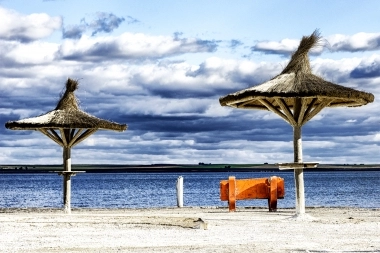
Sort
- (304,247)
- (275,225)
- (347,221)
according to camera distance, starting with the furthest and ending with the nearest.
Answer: (347,221), (275,225), (304,247)

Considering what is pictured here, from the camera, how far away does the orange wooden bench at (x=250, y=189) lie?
21.2 m

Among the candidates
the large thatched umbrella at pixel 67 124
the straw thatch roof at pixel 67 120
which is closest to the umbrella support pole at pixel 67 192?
the large thatched umbrella at pixel 67 124

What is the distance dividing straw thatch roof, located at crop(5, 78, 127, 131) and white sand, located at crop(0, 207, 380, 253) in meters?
3.27


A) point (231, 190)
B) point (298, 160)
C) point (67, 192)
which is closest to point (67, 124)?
point (67, 192)

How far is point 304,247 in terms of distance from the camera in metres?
11.9

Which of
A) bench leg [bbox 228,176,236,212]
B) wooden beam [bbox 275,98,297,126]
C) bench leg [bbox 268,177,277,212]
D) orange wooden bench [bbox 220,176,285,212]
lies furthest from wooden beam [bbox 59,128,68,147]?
wooden beam [bbox 275,98,297,126]

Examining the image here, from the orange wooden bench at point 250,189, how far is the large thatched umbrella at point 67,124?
3.46m

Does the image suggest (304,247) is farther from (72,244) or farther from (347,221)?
(347,221)

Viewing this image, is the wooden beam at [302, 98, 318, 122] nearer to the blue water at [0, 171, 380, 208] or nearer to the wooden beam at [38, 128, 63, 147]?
the wooden beam at [38, 128, 63, 147]

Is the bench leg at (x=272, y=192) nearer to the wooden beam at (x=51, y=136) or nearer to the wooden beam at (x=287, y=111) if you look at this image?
the wooden beam at (x=287, y=111)

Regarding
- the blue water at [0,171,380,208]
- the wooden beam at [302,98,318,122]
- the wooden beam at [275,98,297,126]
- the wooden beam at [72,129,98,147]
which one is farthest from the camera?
the blue water at [0,171,380,208]

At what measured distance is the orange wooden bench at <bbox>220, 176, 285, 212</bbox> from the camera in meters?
21.2

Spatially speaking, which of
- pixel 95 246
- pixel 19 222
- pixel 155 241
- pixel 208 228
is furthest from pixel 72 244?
pixel 19 222

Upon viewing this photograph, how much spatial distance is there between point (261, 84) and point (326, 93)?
1.69 m
